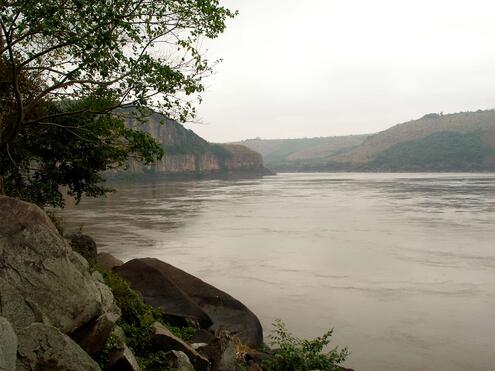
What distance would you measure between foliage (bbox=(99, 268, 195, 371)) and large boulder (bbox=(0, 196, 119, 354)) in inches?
50.3

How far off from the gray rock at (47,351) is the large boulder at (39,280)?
0.25m

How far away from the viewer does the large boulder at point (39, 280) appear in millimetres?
5609

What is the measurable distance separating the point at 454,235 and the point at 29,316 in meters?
27.3

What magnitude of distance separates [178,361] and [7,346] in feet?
10.1

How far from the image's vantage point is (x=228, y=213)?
41.8m

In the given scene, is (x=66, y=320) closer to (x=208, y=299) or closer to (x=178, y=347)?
(x=178, y=347)

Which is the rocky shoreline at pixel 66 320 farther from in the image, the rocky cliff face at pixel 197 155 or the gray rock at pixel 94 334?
the rocky cliff face at pixel 197 155

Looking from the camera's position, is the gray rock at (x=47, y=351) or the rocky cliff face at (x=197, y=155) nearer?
the gray rock at (x=47, y=351)

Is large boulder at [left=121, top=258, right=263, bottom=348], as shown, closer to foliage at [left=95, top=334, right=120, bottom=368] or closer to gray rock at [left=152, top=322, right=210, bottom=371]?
gray rock at [left=152, top=322, right=210, bottom=371]

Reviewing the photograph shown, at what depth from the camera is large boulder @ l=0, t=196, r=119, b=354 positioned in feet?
18.4

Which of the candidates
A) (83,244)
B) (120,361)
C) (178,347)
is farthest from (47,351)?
(83,244)

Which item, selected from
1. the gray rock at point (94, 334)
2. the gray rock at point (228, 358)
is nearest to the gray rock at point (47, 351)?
the gray rock at point (94, 334)

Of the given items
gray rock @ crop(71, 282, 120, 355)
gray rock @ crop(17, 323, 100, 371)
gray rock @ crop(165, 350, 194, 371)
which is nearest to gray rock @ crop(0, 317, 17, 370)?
gray rock @ crop(17, 323, 100, 371)

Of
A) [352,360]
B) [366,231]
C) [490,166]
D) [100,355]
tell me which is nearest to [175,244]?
[366,231]
